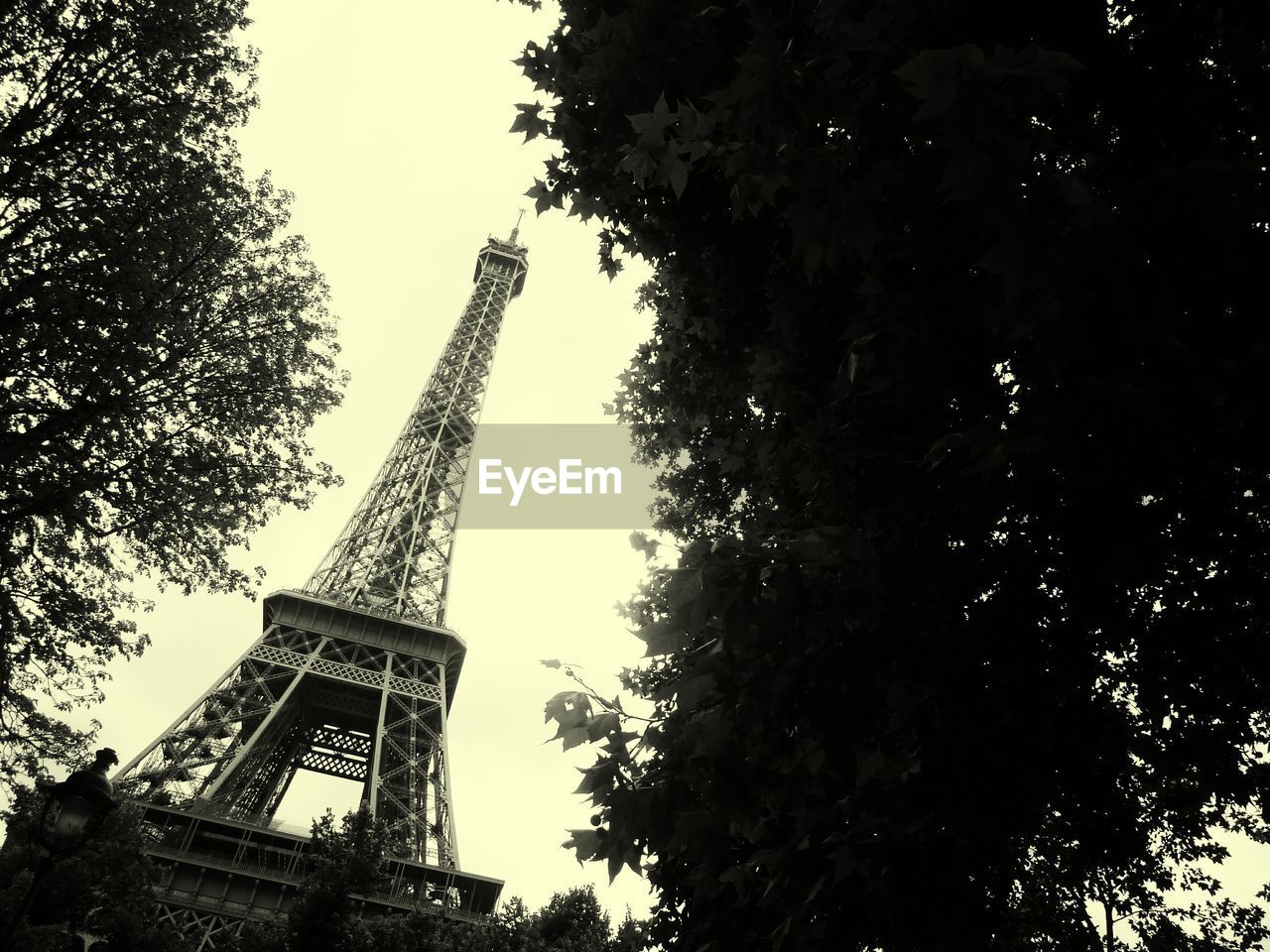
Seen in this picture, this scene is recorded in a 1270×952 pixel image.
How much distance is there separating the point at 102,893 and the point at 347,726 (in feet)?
57.5

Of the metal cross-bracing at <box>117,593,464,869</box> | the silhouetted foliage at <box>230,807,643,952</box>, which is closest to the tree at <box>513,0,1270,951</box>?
the silhouetted foliage at <box>230,807,643,952</box>

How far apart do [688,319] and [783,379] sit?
4.98 feet

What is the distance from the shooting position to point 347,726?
40.2 metres

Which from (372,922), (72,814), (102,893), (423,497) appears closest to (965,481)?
(72,814)

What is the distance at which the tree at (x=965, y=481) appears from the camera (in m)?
3.42

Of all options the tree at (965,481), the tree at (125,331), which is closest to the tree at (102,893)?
the tree at (125,331)

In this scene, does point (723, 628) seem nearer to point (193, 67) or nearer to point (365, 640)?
point (193, 67)

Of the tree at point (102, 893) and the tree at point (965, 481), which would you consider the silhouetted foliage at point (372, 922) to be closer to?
the tree at point (102, 893)

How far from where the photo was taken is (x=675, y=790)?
4.28m

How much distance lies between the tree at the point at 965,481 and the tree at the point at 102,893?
22910 millimetres

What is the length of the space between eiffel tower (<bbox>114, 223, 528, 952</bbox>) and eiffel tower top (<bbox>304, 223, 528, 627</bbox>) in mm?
105

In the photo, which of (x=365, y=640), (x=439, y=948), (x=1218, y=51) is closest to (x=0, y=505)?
(x=1218, y=51)

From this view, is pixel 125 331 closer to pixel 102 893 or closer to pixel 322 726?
pixel 102 893

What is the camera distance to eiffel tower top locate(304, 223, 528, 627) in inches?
1708
